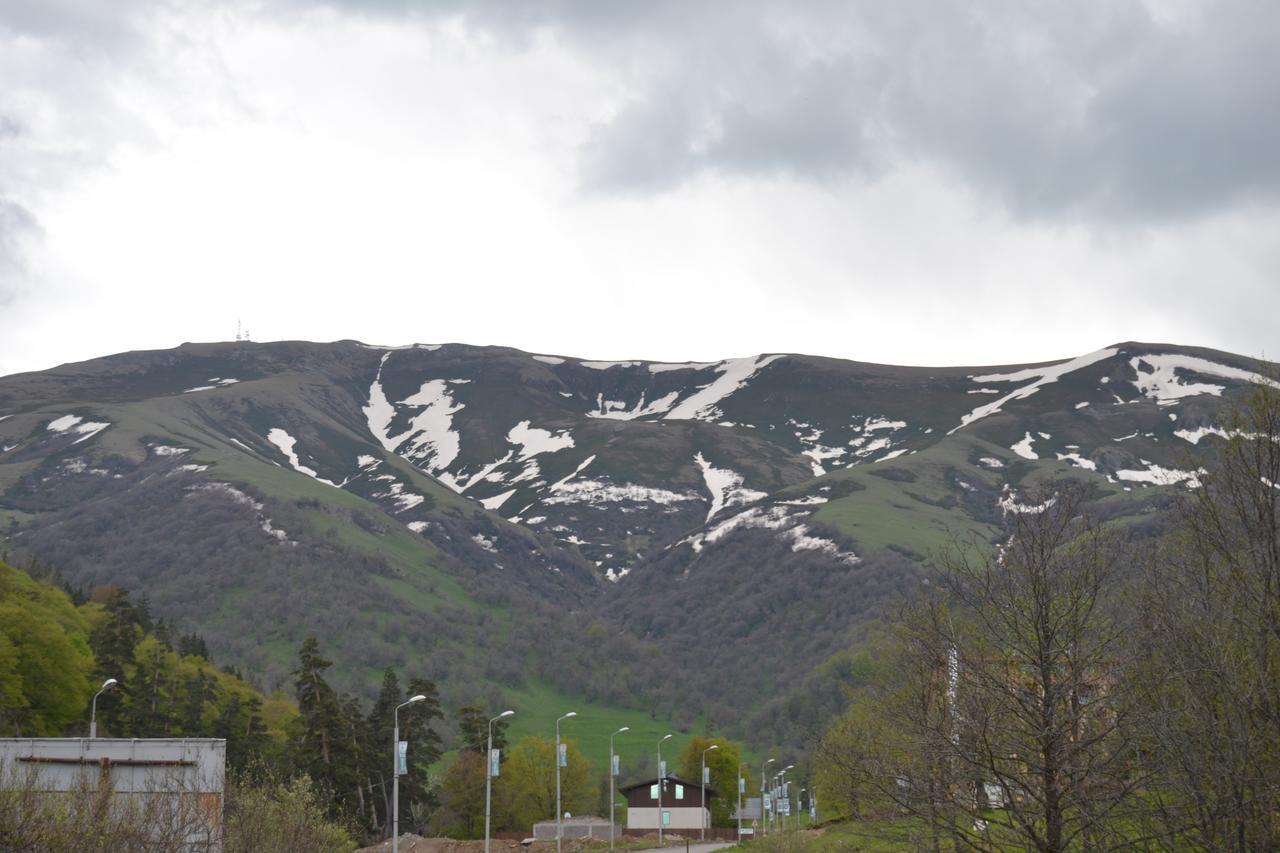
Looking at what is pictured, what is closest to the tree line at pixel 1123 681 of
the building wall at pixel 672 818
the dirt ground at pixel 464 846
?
the dirt ground at pixel 464 846

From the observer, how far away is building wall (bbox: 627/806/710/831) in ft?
443

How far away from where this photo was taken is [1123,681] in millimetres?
26156

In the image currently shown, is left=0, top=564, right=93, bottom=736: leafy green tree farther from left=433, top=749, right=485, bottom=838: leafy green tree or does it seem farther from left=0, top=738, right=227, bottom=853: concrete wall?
left=0, top=738, right=227, bottom=853: concrete wall

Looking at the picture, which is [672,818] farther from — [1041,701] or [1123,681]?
[1123,681]

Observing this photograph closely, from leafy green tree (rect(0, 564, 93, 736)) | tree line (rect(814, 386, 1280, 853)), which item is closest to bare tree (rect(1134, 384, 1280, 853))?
tree line (rect(814, 386, 1280, 853))

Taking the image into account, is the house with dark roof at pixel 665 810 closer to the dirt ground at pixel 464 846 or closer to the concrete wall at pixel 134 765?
the dirt ground at pixel 464 846

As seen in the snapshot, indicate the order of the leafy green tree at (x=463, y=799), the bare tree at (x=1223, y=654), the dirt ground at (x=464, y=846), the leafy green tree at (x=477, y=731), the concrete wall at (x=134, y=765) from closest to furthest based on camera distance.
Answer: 1. the bare tree at (x=1223, y=654)
2. the concrete wall at (x=134, y=765)
3. the dirt ground at (x=464, y=846)
4. the leafy green tree at (x=463, y=799)
5. the leafy green tree at (x=477, y=731)

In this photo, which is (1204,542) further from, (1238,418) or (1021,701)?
(1021,701)

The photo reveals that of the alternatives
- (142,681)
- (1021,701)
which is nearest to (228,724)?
(142,681)

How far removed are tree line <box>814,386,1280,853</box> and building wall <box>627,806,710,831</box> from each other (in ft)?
359

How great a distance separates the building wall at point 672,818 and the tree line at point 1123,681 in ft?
359

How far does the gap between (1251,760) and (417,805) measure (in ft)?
362

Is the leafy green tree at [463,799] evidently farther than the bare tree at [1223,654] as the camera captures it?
Yes

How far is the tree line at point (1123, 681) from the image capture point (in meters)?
23.6
